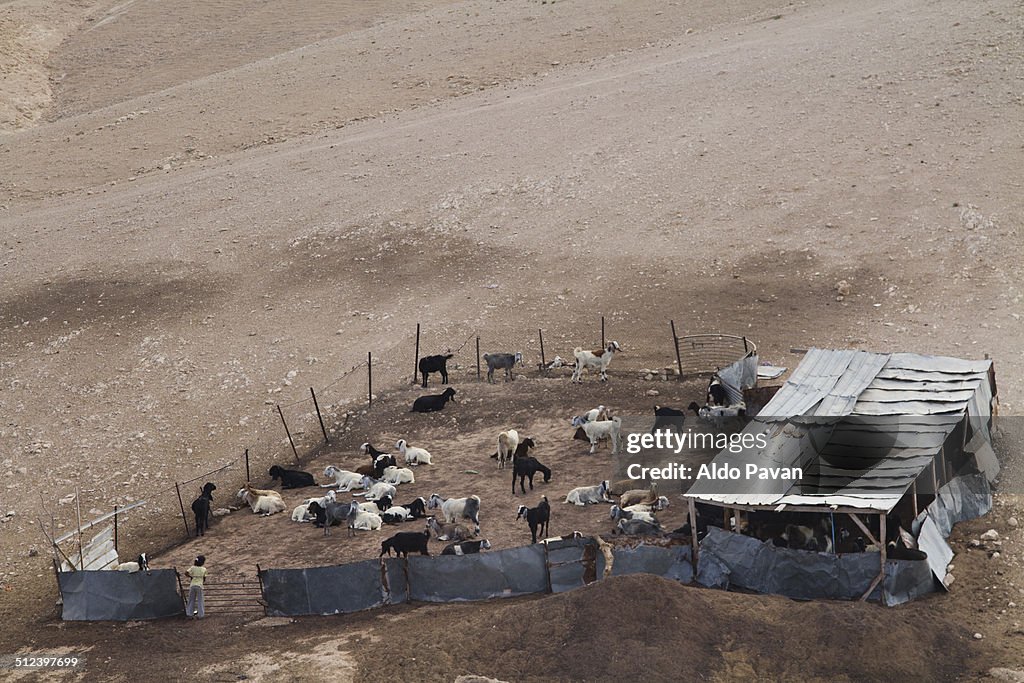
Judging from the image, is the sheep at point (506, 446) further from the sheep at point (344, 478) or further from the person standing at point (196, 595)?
the person standing at point (196, 595)

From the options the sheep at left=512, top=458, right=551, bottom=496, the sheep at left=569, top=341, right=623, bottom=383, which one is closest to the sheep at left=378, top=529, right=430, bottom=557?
the sheep at left=512, top=458, right=551, bottom=496

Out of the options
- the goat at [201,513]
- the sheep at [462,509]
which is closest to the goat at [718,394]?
the sheep at [462,509]

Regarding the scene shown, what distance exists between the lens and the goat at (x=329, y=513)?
2017 centimetres

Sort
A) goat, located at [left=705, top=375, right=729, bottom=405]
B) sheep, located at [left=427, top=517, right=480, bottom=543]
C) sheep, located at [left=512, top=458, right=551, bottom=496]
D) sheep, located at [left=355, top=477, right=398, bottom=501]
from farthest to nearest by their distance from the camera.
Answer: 1. goat, located at [left=705, top=375, right=729, bottom=405]
2. sheep, located at [left=355, top=477, right=398, bottom=501]
3. sheep, located at [left=512, top=458, right=551, bottom=496]
4. sheep, located at [left=427, top=517, right=480, bottom=543]

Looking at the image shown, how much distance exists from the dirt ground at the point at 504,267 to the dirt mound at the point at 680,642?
5 centimetres

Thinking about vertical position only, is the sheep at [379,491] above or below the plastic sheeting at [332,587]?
above

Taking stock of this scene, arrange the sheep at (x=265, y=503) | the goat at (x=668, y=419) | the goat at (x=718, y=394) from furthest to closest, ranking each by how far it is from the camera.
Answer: the goat at (x=718, y=394)
the goat at (x=668, y=419)
the sheep at (x=265, y=503)

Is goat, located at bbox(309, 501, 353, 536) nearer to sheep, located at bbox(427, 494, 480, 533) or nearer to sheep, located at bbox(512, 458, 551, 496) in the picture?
sheep, located at bbox(427, 494, 480, 533)

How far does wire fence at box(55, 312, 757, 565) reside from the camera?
2333 centimetres

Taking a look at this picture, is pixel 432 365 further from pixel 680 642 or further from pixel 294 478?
pixel 680 642

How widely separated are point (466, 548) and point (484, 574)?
3.02 ft

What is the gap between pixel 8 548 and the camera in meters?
20.9

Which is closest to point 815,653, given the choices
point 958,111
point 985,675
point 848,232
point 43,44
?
point 985,675

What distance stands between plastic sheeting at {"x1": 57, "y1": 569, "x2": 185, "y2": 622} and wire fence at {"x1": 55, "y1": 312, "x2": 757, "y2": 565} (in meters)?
4.05
